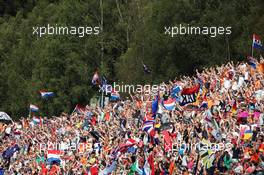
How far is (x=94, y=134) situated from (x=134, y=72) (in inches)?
701

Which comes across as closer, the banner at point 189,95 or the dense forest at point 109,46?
the banner at point 189,95

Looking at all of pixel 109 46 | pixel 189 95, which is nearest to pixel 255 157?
pixel 189 95

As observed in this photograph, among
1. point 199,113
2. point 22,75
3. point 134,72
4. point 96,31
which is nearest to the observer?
point 199,113

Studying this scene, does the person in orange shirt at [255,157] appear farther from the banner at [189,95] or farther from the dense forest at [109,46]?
the dense forest at [109,46]

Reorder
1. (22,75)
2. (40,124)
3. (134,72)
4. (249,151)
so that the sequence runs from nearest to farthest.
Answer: (249,151)
(40,124)
(134,72)
(22,75)

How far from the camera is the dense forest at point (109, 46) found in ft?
117

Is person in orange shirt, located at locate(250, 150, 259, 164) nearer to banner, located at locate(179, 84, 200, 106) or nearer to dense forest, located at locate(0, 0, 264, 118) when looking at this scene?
banner, located at locate(179, 84, 200, 106)

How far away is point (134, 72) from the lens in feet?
131

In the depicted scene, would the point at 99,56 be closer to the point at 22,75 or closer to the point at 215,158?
the point at 22,75

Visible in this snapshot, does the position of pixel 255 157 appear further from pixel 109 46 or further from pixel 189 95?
pixel 109 46

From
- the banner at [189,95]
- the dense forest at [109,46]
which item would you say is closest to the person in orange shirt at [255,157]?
the banner at [189,95]

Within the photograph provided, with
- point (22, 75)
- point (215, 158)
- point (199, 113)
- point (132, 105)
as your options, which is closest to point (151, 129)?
point (199, 113)

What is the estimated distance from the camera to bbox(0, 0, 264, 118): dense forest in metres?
35.6

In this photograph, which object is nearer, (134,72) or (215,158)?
(215,158)
